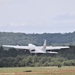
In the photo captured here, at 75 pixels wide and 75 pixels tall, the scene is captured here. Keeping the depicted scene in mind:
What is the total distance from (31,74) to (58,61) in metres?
52.9

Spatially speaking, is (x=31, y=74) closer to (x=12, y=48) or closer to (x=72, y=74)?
(x=72, y=74)

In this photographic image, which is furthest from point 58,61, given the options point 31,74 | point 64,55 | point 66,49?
point 31,74

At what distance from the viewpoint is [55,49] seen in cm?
17612

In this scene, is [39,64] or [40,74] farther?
[39,64]

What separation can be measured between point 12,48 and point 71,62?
5444cm

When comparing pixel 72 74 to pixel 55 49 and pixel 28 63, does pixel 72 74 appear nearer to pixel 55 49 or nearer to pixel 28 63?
pixel 28 63

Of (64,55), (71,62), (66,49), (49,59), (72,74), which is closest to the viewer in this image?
(72,74)

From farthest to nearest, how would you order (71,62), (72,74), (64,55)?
1. (64,55)
2. (71,62)
3. (72,74)

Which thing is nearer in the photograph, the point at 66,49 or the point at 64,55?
the point at 64,55

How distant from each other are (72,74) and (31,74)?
20.9ft

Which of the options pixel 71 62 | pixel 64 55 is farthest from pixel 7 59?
pixel 64 55

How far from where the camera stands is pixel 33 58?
138 meters

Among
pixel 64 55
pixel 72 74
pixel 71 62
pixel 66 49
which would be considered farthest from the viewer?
pixel 66 49

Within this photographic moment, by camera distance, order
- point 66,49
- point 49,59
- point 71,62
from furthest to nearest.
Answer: point 66,49, point 49,59, point 71,62
